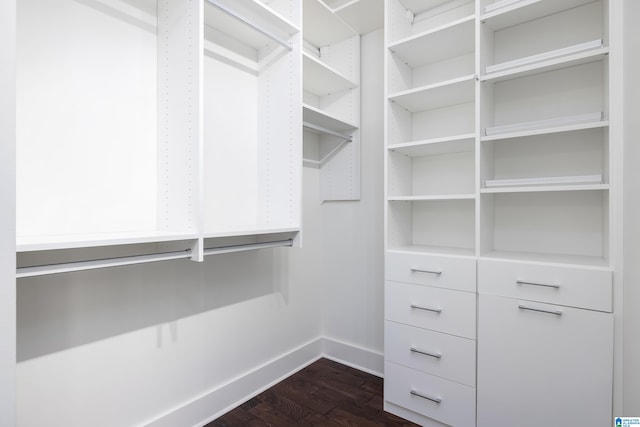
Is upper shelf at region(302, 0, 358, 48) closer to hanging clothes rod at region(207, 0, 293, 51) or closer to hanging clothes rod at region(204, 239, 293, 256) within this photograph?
hanging clothes rod at region(207, 0, 293, 51)

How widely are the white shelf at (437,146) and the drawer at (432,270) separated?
63 cm

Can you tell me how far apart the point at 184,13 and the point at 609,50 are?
6.04 ft

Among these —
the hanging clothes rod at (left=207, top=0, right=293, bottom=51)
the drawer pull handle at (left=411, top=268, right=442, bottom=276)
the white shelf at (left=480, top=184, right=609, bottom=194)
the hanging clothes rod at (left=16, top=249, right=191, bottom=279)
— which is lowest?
the drawer pull handle at (left=411, top=268, right=442, bottom=276)

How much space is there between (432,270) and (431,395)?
680 millimetres

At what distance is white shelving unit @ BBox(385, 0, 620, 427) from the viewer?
1429 millimetres

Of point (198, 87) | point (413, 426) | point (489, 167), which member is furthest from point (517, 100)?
point (413, 426)

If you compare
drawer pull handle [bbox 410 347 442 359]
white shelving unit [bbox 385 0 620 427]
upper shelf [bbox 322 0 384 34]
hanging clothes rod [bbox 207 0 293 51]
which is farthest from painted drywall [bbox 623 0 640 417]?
hanging clothes rod [bbox 207 0 293 51]

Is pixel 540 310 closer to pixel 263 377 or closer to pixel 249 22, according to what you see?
pixel 263 377

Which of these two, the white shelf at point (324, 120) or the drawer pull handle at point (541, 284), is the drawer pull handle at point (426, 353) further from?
the white shelf at point (324, 120)

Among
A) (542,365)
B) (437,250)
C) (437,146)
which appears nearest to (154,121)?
(437,146)

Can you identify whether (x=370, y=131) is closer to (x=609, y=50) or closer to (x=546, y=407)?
(x=609, y=50)

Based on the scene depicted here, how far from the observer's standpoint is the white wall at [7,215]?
2.43 ft

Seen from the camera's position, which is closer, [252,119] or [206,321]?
[206,321]

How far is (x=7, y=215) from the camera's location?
2.53 feet
